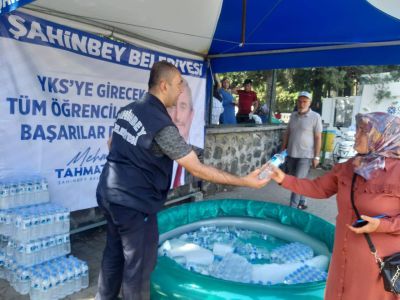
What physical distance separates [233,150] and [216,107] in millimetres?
1096

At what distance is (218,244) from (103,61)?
8.19ft

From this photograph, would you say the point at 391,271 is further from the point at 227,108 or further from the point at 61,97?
the point at 227,108

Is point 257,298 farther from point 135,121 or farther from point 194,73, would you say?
point 194,73

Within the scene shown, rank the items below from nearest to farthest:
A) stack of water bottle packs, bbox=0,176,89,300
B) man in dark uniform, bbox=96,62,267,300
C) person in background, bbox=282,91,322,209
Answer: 1. man in dark uniform, bbox=96,62,267,300
2. stack of water bottle packs, bbox=0,176,89,300
3. person in background, bbox=282,91,322,209

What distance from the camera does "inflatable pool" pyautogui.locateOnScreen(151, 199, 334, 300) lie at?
7.64ft

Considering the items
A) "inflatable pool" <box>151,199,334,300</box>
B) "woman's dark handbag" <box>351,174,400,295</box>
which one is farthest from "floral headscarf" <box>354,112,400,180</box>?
"inflatable pool" <box>151,199,334,300</box>

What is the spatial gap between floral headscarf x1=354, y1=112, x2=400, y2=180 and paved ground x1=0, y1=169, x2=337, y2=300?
97.2 inches

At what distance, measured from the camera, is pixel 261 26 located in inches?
161

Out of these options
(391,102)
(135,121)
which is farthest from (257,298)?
(391,102)

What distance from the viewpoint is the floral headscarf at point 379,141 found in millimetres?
1689

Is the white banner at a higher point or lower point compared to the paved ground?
higher

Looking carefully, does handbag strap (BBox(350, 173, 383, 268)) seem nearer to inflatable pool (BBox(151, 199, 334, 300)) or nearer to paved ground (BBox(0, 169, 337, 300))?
inflatable pool (BBox(151, 199, 334, 300))

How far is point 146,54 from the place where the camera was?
4.20m

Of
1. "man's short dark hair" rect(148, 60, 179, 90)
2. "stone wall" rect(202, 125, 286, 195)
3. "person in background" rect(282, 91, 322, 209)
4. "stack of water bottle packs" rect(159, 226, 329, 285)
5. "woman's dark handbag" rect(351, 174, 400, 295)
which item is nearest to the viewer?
"woman's dark handbag" rect(351, 174, 400, 295)
